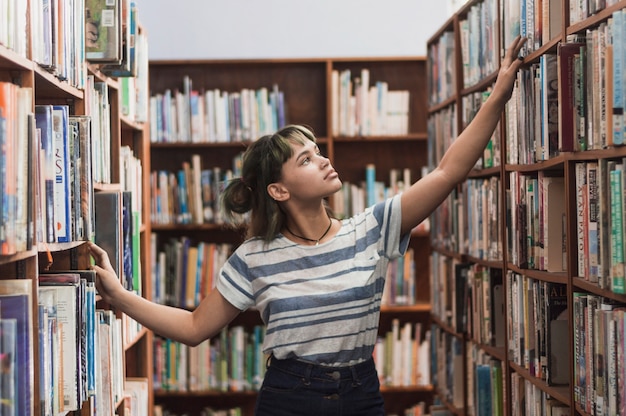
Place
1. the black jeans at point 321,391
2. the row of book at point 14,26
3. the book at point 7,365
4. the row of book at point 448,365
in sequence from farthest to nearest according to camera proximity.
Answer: the row of book at point 448,365, the black jeans at point 321,391, the row of book at point 14,26, the book at point 7,365

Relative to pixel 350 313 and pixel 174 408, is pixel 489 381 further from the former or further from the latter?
pixel 174 408

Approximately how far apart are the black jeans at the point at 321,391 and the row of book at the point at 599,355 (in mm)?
531

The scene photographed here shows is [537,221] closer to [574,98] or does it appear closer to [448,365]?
[574,98]

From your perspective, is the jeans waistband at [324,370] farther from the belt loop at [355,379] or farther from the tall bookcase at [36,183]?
the tall bookcase at [36,183]

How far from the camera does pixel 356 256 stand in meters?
2.35

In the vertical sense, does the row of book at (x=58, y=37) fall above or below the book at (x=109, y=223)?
above

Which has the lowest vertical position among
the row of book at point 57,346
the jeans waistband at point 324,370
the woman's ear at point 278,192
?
the jeans waistband at point 324,370

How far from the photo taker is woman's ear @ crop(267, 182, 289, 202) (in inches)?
96.9

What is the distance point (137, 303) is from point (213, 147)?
112 inches

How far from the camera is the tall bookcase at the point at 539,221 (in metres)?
2.07

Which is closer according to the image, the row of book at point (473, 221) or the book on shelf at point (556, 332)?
the book on shelf at point (556, 332)

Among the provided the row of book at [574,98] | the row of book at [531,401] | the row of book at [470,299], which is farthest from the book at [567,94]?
the row of book at [470,299]

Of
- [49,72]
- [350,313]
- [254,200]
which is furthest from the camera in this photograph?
[254,200]

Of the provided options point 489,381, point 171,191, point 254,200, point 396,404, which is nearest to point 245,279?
point 254,200
